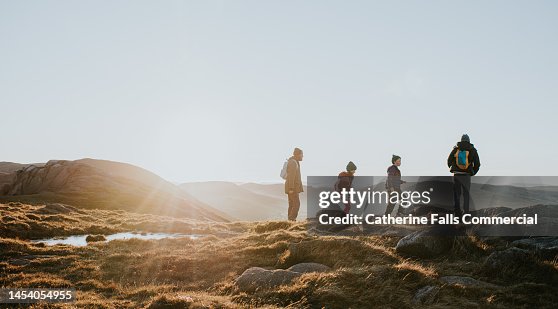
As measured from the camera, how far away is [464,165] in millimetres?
13352

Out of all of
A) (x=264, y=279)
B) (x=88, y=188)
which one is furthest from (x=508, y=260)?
(x=88, y=188)

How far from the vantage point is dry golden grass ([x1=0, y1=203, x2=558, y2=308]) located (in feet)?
30.3

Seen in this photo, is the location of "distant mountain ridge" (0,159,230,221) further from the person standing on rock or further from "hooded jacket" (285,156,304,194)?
"hooded jacket" (285,156,304,194)

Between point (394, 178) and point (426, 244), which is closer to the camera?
point (426, 244)

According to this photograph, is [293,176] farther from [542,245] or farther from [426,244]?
[542,245]

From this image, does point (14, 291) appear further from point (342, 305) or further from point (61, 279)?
point (342, 305)

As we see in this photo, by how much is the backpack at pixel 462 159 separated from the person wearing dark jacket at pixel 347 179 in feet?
21.0

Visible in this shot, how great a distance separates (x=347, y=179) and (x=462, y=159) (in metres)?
6.71

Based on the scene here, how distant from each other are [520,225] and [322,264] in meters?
7.58

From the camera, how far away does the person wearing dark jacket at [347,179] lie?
19.3m

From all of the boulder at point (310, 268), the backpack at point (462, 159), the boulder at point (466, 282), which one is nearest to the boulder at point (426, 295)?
the boulder at point (466, 282)

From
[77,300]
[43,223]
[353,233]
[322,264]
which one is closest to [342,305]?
[322,264]

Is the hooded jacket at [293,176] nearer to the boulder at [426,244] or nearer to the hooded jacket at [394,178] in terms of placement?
the hooded jacket at [394,178]

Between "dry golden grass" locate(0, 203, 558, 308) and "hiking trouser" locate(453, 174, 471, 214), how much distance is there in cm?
123
